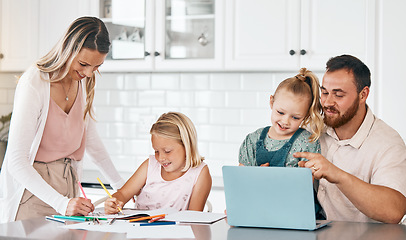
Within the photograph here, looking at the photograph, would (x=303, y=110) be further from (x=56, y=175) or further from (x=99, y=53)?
(x=56, y=175)

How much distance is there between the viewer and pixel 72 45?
2357 millimetres

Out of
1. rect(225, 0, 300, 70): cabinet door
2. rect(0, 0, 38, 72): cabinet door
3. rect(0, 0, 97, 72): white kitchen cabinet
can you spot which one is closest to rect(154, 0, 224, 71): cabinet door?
rect(225, 0, 300, 70): cabinet door

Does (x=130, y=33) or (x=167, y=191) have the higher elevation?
(x=130, y=33)

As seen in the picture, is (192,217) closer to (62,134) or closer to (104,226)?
(104,226)

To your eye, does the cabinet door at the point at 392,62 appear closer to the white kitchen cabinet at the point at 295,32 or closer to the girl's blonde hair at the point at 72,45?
the white kitchen cabinet at the point at 295,32

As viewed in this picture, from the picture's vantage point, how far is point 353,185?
2.07m

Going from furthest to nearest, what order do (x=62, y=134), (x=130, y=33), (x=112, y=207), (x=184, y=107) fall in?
(x=184, y=107) < (x=130, y=33) < (x=62, y=134) < (x=112, y=207)

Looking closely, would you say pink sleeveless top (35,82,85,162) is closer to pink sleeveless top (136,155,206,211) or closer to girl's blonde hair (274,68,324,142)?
pink sleeveless top (136,155,206,211)

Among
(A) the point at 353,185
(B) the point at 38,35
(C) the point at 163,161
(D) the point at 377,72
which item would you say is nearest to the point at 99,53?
(C) the point at 163,161

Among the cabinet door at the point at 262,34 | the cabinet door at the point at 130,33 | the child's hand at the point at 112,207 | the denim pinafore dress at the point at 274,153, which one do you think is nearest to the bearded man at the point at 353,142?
the denim pinafore dress at the point at 274,153

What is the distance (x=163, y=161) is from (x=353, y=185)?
32.8 inches

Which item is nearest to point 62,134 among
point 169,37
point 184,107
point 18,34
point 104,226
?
point 104,226

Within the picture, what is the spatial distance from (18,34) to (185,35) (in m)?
1.30

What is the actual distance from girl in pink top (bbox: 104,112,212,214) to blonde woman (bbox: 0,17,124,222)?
0.95 ft
